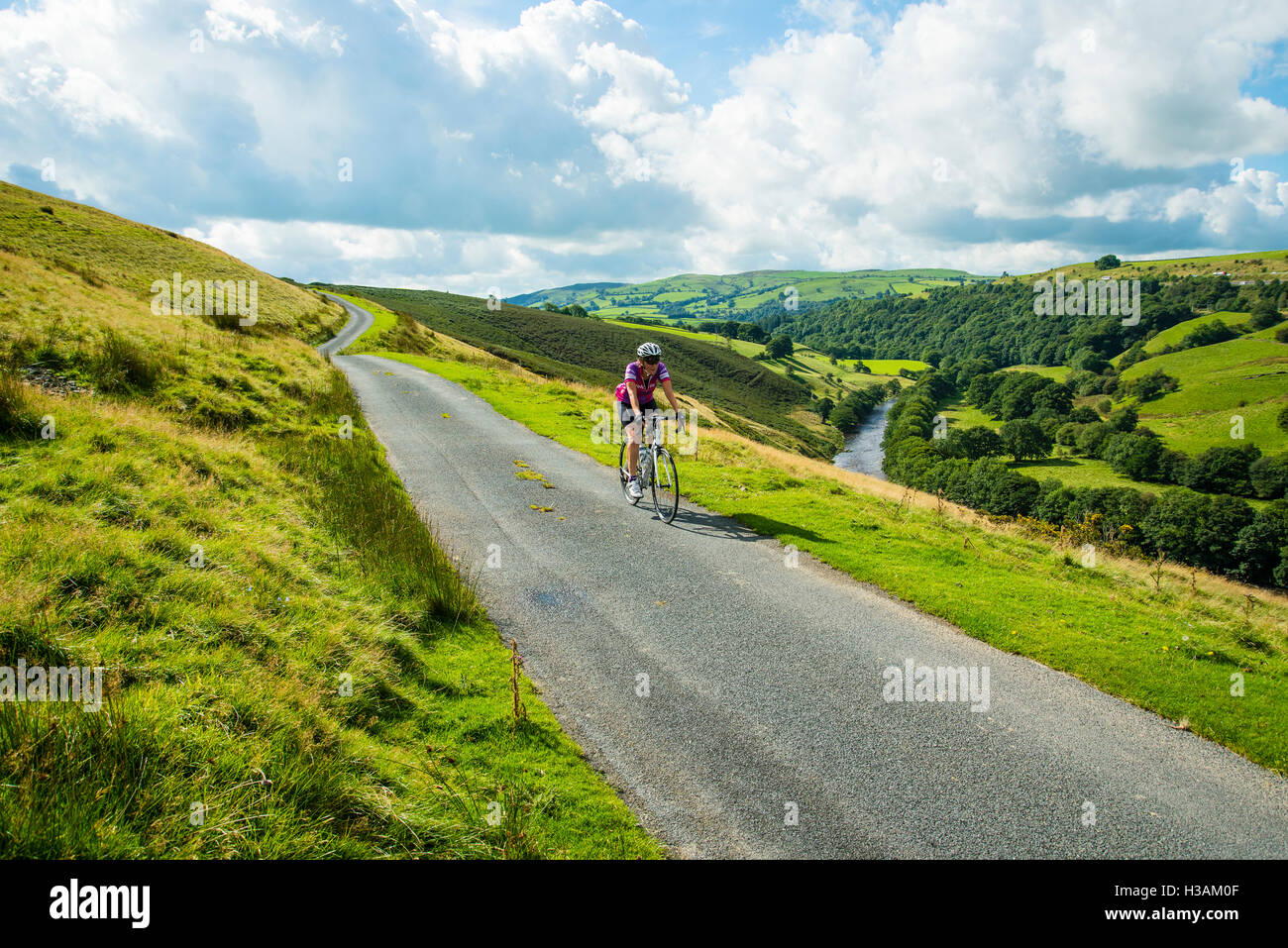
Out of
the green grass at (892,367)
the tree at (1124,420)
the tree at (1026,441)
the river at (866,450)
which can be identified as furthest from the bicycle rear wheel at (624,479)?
the green grass at (892,367)

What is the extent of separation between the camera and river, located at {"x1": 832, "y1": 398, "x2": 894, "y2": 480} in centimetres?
9035

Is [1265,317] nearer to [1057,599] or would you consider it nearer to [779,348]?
[779,348]

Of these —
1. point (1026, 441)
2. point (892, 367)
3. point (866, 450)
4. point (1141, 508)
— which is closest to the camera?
point (1141, 508)

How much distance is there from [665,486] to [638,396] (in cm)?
190

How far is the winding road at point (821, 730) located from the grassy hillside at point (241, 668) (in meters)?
0.63

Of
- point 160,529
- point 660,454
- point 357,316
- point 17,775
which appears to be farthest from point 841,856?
point 357,316

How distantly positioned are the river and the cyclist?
2683 inches

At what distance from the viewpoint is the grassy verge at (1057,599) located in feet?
19.2

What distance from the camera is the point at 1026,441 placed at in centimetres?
9194

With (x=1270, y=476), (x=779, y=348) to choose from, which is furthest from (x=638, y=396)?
(x=779, y=348)

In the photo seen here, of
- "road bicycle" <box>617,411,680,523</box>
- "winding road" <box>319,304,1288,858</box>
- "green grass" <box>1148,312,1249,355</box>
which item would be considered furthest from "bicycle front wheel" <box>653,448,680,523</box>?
"green grass" <box>1148,312,1249,355</box>

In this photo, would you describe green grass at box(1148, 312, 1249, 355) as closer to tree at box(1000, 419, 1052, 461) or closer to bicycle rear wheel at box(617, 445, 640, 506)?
tree at box(1000, 419, 1052, 461)

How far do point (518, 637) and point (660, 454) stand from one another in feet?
18.0
